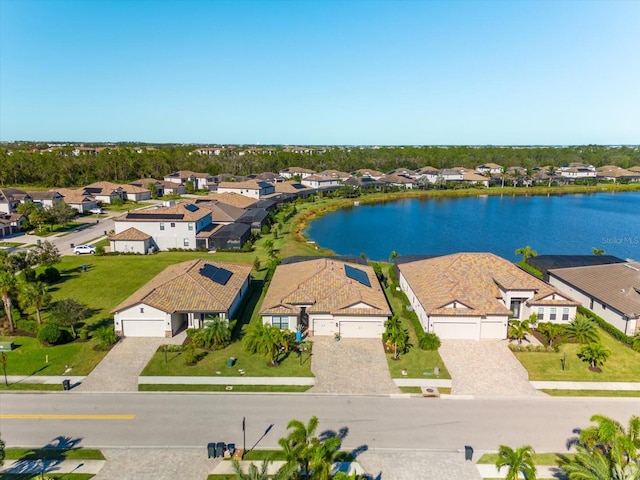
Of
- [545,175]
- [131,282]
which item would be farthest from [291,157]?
[131,282]

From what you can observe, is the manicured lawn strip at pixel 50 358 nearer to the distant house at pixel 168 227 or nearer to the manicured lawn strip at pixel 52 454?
the manicured lawn strip at pixel 52 454

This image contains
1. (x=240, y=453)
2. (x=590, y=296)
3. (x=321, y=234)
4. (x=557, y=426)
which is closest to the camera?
(x=240, y=453)

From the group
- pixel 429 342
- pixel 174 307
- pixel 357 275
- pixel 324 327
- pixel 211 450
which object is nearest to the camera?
pixel 211 450

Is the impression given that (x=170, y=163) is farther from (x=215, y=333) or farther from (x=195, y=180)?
(x=215, y=333)

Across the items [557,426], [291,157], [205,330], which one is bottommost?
[557,426]

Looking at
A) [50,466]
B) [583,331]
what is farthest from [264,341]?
[583,331]

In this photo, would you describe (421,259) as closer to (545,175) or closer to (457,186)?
(457,186)
